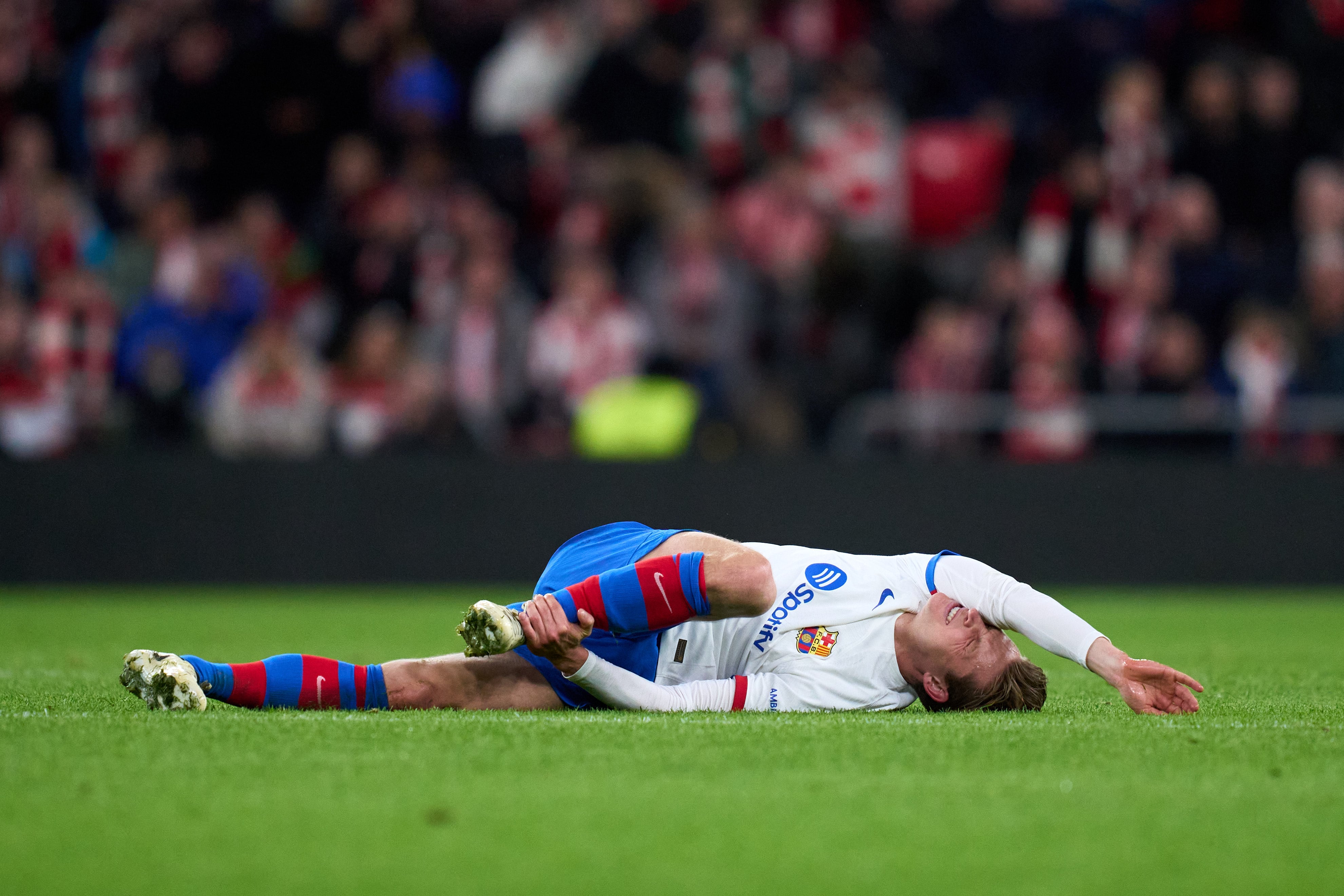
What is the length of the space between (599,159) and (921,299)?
9.27 ft

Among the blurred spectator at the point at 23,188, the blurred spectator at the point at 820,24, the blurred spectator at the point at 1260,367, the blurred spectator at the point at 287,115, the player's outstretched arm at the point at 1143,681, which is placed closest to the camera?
the player's outstretched arm at the point at 1143,681

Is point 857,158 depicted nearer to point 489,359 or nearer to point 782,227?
point 782,227

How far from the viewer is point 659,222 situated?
12.5 meters

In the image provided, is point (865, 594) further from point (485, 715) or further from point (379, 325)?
point (379, 325)

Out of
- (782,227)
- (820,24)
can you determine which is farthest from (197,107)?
(820,24)

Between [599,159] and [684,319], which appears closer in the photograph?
[684,319]

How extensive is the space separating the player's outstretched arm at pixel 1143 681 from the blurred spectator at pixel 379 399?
7.30 meters

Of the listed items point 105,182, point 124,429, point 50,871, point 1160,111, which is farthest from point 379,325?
point 50,871

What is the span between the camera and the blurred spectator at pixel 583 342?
457 inches

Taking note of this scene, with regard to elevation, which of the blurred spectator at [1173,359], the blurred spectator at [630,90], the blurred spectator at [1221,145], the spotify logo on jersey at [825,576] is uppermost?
the blurred spectator at [630,90]

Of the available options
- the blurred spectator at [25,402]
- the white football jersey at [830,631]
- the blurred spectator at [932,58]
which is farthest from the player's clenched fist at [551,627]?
the blurred spectator at [932,58]

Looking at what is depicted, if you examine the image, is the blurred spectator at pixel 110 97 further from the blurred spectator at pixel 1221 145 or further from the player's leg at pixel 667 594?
the player's leg at pixel 667 594

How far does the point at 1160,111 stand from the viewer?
41.5ft

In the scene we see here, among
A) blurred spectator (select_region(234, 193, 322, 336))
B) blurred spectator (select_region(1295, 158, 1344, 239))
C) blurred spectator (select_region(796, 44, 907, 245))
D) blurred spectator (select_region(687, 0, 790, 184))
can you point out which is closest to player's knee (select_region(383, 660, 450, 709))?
blurred spectator (select_region(234, 193, 322, 336))
